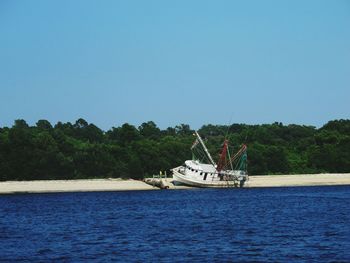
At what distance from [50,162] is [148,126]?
64685mm

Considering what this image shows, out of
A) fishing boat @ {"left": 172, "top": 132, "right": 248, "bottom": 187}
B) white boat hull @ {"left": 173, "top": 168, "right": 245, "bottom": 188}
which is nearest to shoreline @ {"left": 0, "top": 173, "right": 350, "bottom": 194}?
white boat hull @ {"left": 173, "top": 168, "right": 245, "bottom": 188}

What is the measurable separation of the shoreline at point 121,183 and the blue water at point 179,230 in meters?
19.9

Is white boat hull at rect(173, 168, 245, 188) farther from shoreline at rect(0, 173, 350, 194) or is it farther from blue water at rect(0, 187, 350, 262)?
blue water at rect(0, 187, 350, 262)

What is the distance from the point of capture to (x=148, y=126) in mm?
195375

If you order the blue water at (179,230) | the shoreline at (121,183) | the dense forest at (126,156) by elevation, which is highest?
the dense forest at (126,156)

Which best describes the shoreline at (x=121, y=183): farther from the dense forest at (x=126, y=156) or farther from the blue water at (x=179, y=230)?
the blue water at (x=179, y=230)

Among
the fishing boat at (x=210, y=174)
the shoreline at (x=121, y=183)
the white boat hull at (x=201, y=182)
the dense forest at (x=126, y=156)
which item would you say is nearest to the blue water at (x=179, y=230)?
the shoreline at (x=121, y=183)

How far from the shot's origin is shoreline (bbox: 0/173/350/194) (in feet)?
400

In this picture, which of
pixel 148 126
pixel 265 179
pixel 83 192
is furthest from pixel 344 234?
pixel 148 126

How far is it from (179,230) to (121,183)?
69.6 meters

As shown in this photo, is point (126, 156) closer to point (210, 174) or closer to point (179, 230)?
point (210, 174)

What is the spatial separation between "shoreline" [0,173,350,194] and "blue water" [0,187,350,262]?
1992cm

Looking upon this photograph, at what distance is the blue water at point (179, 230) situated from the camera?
150ft

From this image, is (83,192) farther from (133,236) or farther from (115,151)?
(133,236)
